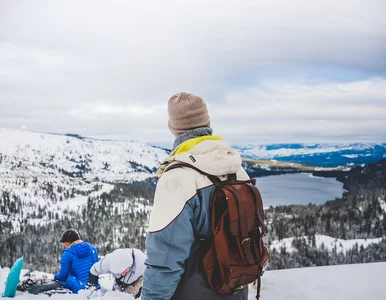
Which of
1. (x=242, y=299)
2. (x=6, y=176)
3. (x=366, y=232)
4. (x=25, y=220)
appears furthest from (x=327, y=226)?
(x=6, y=176)

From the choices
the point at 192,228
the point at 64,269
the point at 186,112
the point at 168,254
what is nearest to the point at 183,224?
the point at 192,228

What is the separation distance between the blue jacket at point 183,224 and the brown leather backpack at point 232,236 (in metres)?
0.05

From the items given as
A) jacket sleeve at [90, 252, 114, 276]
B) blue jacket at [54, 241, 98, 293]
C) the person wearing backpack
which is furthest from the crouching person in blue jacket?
the person wearing backpack

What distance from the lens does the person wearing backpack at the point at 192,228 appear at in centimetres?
208

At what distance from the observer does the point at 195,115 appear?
244cm

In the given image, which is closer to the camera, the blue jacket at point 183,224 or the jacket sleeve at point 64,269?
the blue jacket at point 183,224

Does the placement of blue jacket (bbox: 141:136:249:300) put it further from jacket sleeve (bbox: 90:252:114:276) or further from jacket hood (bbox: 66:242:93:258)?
jacket hood (bbox: 66:242:93:258)

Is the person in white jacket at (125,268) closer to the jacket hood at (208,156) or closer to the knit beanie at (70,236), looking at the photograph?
the knit beanie at (70,236)

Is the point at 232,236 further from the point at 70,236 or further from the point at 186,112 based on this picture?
the point at 70,236

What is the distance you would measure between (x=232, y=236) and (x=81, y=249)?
5164 mm

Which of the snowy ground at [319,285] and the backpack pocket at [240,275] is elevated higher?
the backpack pocket at [240,275]

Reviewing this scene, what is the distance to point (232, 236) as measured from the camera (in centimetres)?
219

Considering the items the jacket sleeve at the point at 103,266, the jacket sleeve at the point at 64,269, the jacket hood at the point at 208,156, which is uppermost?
the jacket hood at the point at 208,156

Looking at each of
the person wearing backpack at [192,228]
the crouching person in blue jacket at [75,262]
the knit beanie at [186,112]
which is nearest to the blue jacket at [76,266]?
the crouching person in blue jacket at [75,262]
